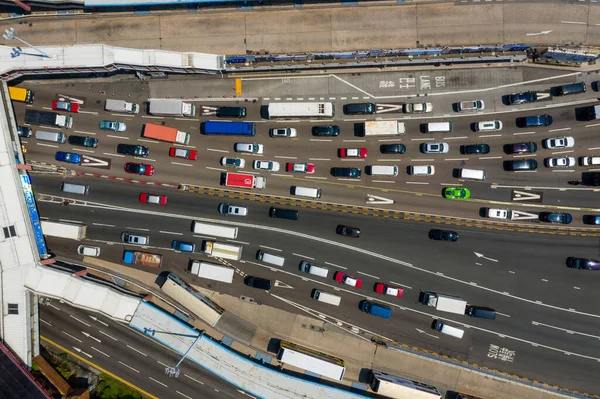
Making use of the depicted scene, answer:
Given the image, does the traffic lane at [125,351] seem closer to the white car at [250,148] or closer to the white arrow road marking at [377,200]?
the white car at [250,148]

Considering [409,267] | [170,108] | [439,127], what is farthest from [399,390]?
[170,108]

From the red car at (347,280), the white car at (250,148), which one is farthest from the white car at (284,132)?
the red car at (347,280)

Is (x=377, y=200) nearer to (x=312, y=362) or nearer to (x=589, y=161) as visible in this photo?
(x=312, y=362)

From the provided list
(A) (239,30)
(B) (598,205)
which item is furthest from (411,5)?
(B) (598,205)

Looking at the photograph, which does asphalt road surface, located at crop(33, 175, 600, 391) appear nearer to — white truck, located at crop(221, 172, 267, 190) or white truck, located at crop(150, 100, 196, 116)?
white truck, located at crop(221, 172, 267, 190)

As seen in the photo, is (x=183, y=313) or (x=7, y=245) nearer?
(x=7, y=245)

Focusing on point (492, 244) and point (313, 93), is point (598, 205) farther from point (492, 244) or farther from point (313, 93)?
point (313, 93)
